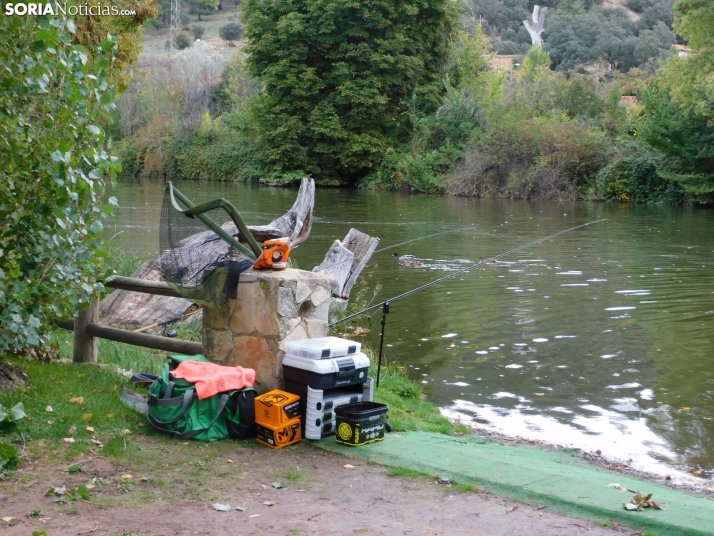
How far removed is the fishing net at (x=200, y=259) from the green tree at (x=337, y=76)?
3778 cm

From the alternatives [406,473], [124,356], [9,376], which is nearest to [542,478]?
[406,473]

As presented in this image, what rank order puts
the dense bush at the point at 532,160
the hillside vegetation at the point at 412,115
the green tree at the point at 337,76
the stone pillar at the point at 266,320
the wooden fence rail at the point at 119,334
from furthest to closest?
1. the green tree at the point at 337,76
2. the dense bush at the point at 532,160
3. the hillside vegetation at the point at 412,115
4. the wooden fence rail at the point at 119,334
5. the stone pillar at the point at 266,320

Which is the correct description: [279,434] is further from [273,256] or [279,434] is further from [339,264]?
[339,264]

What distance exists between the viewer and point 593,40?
88625 millimetres

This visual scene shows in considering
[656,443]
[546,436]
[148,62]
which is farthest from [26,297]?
[148,62]

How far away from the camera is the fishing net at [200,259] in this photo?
247 inches

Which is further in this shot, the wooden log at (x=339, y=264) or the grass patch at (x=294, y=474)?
the wooden log at (x=339, y=264)

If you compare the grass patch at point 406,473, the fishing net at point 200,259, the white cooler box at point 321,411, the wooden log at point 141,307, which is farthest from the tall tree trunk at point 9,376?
the wooden log at point 141,307

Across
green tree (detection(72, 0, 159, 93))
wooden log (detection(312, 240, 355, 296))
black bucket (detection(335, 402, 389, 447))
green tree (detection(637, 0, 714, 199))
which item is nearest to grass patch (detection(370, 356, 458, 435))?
black bucket (detection(335, 402, 389, 447))

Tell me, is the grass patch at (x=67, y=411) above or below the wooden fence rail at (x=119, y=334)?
below

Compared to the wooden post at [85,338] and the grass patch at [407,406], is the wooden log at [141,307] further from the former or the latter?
the wooden post at [85,338]

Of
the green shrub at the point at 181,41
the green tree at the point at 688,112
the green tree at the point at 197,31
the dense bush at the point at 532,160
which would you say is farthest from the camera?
the green tree at the point at 197,31

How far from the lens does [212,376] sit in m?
5.80

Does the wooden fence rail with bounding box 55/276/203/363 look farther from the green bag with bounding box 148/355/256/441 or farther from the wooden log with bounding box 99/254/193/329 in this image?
the wooden log with bounding box 99/254/193/329
